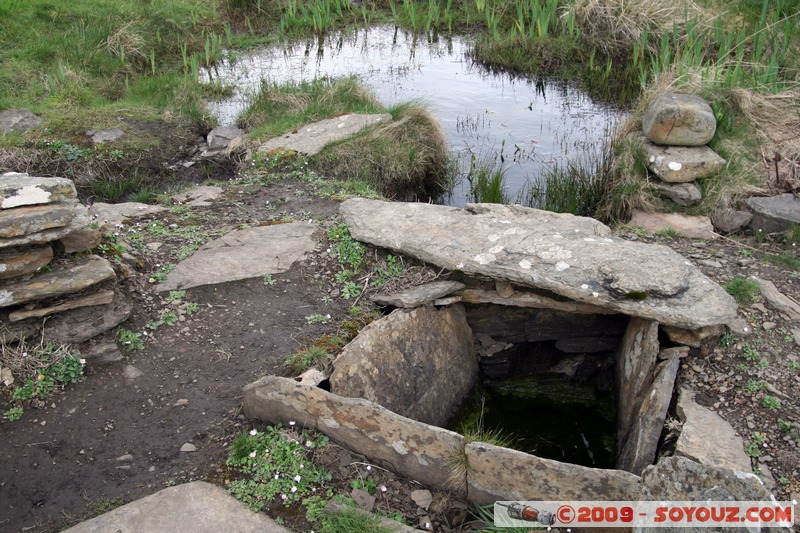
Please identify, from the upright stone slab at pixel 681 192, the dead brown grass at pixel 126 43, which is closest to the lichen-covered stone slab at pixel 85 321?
the upright stone slab at pixel 681 192

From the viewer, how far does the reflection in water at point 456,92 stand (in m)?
8.08

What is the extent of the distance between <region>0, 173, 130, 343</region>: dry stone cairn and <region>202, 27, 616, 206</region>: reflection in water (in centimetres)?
412

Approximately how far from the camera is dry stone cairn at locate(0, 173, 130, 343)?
3830mm

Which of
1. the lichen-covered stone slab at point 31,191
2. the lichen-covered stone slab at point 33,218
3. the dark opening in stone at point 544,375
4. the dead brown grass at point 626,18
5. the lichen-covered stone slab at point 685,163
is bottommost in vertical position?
the dark opening in stone at point 544,375

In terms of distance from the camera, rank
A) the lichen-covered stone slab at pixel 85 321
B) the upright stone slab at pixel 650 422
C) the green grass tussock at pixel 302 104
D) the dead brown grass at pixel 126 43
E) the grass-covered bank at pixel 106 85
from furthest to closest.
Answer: the dead brown grass at pixel 126 43
the green grass tussock at pixel 302 104
the grass-covered bank at pixel 106 85
the lichen-covered stone slab at pixel 85 321
the upright stone slab at pixel 650 422

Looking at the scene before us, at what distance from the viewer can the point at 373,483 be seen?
336 centimetres

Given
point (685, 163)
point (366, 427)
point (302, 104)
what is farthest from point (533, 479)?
point (302, 104)

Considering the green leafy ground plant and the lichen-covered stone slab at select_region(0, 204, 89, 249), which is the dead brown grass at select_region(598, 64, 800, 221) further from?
the lichen-covered stone slab at select_region(0, 204, 89, 249)

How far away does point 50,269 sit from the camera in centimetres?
405

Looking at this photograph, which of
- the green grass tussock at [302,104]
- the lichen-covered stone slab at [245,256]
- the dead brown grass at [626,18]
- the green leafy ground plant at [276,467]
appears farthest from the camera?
the dead brown grass at [626,18]

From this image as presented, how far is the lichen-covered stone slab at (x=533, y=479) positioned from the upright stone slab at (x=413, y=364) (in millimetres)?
878

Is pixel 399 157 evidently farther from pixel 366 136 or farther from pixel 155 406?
pixel 155 406

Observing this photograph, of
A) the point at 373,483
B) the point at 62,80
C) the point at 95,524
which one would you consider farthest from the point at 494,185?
the point at 62,80

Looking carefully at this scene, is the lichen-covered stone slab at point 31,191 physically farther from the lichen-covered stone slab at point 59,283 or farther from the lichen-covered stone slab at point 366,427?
the lichen-covered stone slab at point 366,427
